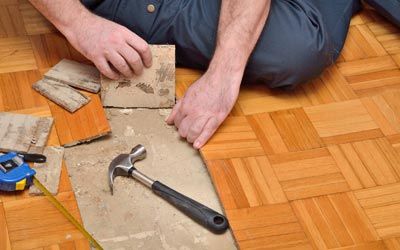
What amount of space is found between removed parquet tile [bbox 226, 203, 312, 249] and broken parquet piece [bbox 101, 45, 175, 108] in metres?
0.34

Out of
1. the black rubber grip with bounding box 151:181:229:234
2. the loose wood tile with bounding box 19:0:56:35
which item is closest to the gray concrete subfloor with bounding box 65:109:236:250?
the black rubber grip with bounding box 151:181:229:234

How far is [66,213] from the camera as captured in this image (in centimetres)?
123

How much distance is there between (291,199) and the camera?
1294mm

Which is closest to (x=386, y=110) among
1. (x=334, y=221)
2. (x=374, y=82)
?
(x=374, y=82)

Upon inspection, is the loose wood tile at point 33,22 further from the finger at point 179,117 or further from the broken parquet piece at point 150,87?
the finger at point 179,117

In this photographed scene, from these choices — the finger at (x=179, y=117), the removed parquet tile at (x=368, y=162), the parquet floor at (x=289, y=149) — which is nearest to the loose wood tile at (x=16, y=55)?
the parquet floor at (x=289, y=149)

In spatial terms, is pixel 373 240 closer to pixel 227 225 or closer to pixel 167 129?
pixel 227 225

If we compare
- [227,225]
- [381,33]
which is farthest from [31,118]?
[381,33]

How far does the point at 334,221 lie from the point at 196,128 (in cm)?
33

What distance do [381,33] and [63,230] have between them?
3.25ft

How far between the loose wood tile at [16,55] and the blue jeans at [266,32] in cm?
19

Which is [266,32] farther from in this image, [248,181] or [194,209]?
[194,209]

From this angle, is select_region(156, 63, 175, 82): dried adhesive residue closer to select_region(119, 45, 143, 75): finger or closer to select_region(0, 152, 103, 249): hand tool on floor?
select_region(119, 45, 143, 75): finger

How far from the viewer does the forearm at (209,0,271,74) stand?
142cm
